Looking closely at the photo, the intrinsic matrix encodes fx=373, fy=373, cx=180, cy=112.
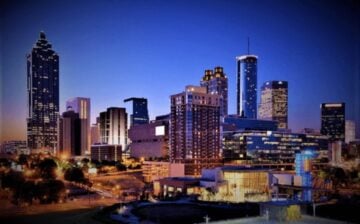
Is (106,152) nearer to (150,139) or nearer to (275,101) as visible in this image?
(150,139)

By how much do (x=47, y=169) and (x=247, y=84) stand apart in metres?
74.5

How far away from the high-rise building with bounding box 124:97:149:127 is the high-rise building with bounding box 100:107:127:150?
1.63 meters

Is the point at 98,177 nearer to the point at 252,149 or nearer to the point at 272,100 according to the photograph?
the point at 252,149

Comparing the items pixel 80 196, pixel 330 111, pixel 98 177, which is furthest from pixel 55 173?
pixel 330 111

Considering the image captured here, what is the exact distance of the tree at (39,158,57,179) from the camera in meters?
33.3

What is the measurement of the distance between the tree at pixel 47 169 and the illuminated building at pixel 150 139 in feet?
64.4

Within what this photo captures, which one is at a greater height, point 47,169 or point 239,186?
point 239,186

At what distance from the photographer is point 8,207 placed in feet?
69.1

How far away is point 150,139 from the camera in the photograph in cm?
5734

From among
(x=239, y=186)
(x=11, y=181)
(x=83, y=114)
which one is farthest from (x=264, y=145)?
(x=11, y=181)

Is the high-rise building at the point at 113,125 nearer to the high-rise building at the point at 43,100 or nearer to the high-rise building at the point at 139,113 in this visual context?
the high-rise building at the point at 139,113

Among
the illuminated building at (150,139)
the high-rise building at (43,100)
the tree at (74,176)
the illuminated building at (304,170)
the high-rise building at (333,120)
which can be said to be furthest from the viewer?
the high-rise building at (333,120)

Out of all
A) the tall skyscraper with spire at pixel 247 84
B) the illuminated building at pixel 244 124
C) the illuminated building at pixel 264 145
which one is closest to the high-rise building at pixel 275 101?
the tall skyscraper with spire at pixel 247 84

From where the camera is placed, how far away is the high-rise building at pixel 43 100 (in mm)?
45031
